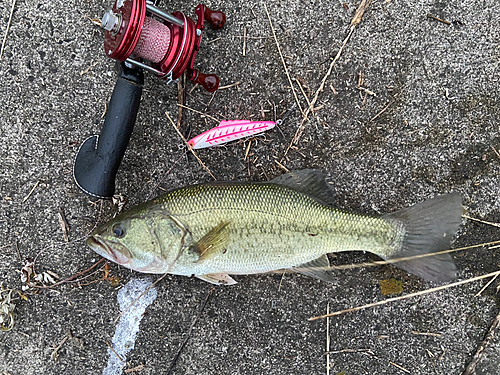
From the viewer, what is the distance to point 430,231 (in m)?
2.93

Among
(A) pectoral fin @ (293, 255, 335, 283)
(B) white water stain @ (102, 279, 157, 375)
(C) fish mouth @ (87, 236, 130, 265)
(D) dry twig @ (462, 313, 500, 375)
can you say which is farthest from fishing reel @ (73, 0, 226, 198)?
(D) dry twig @ (462, 313, 500, 375)

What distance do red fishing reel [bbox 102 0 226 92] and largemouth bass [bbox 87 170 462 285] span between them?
106 cm

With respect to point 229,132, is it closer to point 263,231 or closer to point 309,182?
point 309,182

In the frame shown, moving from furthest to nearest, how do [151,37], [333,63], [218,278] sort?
[333,63] < [218,278] < [151,37]

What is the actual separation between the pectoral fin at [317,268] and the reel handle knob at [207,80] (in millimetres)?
1865

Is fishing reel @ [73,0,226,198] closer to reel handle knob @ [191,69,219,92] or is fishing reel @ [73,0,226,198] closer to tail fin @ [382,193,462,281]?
reel handle knob @ [191,69,219,92]

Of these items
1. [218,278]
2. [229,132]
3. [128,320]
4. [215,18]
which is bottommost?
[128,320]

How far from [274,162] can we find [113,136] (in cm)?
152

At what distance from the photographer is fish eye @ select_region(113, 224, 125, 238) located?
2719 millimetres

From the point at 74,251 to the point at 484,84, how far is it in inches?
175

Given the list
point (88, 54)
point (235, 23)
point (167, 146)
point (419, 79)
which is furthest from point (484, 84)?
point (88, 54)

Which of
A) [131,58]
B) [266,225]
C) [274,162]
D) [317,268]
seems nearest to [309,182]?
[274,162]

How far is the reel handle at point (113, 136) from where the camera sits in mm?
2703

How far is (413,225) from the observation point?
2936 millimetres
